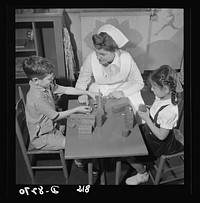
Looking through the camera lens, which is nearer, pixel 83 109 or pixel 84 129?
pixel 84 129

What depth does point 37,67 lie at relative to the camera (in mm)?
1325

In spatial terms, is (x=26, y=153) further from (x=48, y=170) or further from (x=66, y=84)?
(x=66, y=84)

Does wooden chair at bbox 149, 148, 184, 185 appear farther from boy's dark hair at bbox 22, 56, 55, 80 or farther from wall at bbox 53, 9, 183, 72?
boy's dark hair at bbox 22, 56, 55, 80

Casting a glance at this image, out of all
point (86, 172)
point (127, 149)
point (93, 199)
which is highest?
point (127, 149)

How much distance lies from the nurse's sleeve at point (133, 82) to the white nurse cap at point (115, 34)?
9 centimetres

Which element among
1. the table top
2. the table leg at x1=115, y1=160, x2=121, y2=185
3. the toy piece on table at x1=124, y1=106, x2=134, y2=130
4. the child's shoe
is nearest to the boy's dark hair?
the table top

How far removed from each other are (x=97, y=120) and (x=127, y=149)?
0.17m

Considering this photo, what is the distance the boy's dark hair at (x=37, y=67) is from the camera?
1.32m

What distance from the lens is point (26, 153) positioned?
4.51 ft

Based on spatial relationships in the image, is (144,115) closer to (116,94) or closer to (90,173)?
(116,94)

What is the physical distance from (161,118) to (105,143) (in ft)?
0.90

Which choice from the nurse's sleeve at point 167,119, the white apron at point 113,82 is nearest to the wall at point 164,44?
the white apron at point 113,82

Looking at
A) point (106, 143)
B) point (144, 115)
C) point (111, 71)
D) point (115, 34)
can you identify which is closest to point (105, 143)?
point (106, 143)
